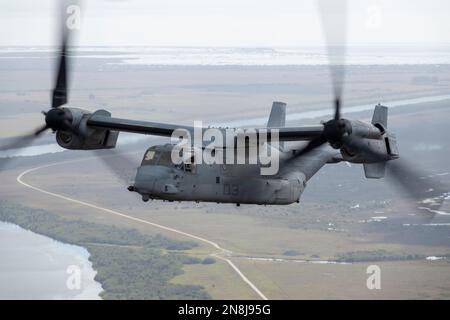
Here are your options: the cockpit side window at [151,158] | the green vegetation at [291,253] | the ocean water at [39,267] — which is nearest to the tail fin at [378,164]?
the cockpit side window at [151,158]

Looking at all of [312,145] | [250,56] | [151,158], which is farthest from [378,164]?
[250,56]

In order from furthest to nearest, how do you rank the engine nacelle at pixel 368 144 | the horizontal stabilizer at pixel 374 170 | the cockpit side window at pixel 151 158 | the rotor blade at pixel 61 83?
the rotor blade at pixel 61 83 < the horizontal stabilizer at pixel 374 170 < the cockpit side window at pixel 151 158 < the engine nacelle at pixel 368 144

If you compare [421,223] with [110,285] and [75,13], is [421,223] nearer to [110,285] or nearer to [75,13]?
[110,285]

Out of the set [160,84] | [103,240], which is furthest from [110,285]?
[160,84]

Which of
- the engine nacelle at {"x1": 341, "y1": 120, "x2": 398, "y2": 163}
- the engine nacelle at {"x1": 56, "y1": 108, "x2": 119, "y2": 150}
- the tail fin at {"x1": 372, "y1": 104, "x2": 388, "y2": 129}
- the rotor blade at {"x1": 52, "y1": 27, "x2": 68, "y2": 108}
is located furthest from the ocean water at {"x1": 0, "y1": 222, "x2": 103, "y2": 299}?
the engine nacelle at {"x1": 341, "y1": 120, "x2": 398, "y2": 163}

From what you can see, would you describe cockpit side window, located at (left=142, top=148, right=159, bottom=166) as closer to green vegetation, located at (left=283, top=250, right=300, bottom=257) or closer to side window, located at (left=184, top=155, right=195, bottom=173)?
side window, located at (left=184, top=155, right=195, bottom=173)

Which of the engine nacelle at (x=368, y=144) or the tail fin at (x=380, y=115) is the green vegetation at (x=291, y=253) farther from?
the engine nacelle at (x=368, y=144)
